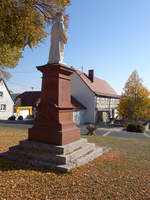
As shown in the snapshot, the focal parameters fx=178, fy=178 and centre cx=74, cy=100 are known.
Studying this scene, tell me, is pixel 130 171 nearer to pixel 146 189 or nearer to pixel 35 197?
pixel 146 189

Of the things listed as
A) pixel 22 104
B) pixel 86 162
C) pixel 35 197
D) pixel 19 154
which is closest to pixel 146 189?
pixel 86 162

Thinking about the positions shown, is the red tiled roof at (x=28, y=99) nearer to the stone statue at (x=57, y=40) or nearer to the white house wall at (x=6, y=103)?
the white house wall at (x=6, y=103)

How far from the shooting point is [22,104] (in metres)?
38.4

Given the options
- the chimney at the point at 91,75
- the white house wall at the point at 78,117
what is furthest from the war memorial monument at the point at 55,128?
the chimney at the point at 91,75

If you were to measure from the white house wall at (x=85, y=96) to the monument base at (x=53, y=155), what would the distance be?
23.8 meters

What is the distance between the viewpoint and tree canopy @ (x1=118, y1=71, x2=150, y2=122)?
2844 centimetres

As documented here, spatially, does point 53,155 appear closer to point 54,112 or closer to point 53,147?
point 53,147

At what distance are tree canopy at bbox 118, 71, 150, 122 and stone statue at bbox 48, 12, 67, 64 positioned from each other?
2382cm

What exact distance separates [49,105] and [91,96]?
24258 millimetres

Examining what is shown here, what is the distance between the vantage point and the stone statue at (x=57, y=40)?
280 inches

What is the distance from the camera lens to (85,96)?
3116cm

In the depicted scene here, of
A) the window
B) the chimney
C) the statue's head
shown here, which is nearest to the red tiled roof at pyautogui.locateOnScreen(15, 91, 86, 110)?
the window

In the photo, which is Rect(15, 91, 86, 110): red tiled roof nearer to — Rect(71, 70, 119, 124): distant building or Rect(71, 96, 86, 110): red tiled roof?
Rect(71, 96, 86, 110): red tiled roof

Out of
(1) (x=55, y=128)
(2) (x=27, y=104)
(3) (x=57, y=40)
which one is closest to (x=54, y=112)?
(1) (x=55, y=128)
